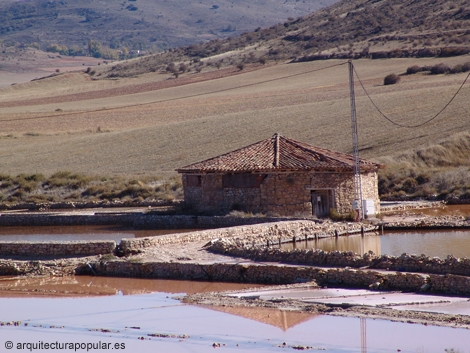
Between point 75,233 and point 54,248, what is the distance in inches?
231

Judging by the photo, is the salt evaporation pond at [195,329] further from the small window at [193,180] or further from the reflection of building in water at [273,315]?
the small window at [193,180]

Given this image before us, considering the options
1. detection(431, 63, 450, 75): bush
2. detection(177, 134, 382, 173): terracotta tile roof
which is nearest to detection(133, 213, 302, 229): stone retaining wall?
detection(177, 134, 382, 173): terracotta tile roof

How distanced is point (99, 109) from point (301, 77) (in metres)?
19.0

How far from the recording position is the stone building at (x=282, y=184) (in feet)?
84.5

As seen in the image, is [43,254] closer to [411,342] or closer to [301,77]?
[411,342]

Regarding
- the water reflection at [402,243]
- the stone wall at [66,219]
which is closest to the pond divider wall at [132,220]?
the stone wall at [66,219]

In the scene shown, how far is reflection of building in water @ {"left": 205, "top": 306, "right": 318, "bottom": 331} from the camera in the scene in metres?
12.4

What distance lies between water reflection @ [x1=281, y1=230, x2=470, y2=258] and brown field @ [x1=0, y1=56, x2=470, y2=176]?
59.2 feet

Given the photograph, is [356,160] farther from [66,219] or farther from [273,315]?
[273,315]

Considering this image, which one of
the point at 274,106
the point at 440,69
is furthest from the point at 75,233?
the point at 440,69

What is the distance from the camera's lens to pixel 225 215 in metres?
25.7

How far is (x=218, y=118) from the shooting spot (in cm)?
5606

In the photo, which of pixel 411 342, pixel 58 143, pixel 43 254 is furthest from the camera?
pixel 58 143

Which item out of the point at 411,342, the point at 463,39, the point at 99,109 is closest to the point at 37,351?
the point at 411,342
